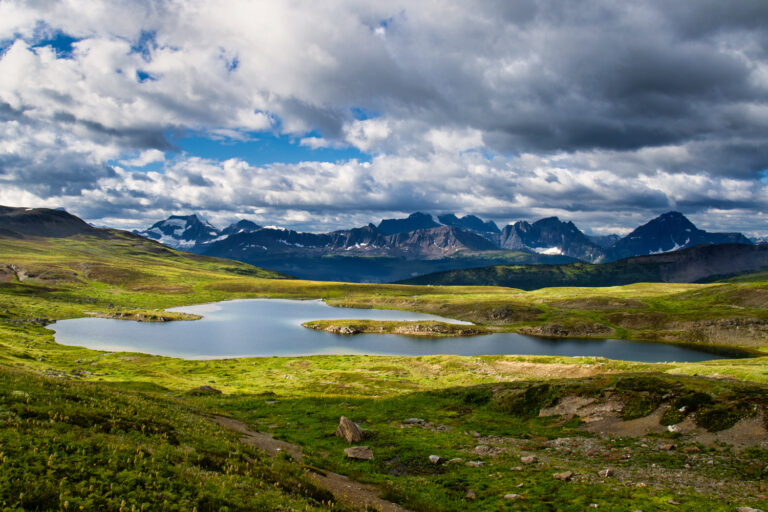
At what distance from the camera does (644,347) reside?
16250cm

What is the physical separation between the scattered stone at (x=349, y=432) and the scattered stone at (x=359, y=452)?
9.20ft

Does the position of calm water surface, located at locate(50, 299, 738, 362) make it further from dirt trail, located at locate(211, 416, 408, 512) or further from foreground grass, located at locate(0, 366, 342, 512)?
foreground grass, located at locate(0, 366, 342, 512)

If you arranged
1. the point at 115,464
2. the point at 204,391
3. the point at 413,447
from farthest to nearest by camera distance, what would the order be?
the point at 204,391, the point at 413,447, the point at 115,464

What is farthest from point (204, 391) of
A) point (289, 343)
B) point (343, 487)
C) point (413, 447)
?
point (289, 343)

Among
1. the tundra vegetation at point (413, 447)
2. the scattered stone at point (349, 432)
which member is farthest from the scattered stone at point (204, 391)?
the scattered stone at point (349, 432)

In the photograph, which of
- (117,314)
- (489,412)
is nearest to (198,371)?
(489,412)

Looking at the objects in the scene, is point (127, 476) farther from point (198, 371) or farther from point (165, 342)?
point (165, 342)

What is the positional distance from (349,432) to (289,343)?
125 meters

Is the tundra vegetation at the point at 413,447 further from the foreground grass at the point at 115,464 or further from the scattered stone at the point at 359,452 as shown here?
the scattered stone at the point at 359,452

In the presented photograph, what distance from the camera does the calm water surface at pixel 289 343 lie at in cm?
13588

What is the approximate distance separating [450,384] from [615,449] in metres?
45.0

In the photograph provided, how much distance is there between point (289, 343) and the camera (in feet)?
501

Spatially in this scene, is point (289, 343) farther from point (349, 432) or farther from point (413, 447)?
point (413, 447)

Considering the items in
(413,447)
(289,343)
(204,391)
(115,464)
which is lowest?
(289,343)
